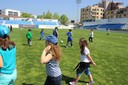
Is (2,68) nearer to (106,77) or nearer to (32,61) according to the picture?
(106,77)

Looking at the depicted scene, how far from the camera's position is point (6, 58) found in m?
3.99

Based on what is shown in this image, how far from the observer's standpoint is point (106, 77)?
10.4 meters

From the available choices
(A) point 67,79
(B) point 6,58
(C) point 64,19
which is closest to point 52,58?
(B) point 6,58

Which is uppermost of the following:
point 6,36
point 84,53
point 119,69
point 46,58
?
point 6,36

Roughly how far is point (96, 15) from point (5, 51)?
520ft

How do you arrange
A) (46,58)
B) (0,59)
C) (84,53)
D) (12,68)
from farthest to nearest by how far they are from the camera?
(84,53)
(46,58)
(12,68)
(0,59)

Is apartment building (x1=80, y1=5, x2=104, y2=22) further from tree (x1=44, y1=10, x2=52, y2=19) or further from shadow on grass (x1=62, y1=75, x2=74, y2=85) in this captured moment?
shadow on grass (x1=62, y1=75, x2=74, y2=85)

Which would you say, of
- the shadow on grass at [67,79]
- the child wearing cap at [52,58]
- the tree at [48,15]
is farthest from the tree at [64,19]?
the child wearing cap at [52,58]

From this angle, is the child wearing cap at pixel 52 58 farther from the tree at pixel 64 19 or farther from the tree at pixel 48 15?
the tree at pixel 48 15

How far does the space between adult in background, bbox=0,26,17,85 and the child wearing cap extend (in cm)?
65

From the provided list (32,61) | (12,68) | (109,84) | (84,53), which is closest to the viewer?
(12,68)

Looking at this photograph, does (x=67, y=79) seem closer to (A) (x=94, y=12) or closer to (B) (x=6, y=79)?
(B) (x=6, y=79)

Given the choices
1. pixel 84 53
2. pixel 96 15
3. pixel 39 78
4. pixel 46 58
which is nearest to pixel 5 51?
pixel 46 58

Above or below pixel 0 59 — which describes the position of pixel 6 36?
above
